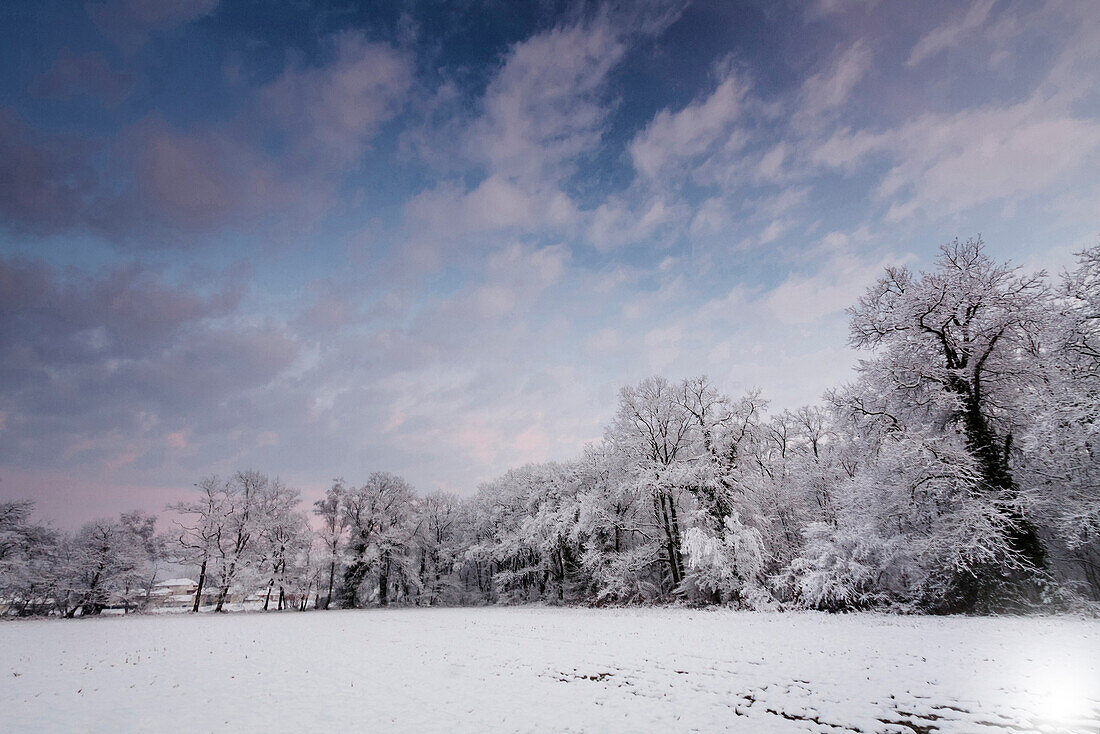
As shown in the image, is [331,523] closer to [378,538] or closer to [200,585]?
[378,538]

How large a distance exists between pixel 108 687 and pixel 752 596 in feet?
82.4

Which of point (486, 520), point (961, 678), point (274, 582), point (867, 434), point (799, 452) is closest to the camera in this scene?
point (961, 678)

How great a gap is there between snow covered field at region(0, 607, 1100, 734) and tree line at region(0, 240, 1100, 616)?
138 inches

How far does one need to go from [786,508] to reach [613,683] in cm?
2554

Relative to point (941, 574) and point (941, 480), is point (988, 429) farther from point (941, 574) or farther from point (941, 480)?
point (941, 574)

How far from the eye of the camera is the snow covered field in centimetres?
680

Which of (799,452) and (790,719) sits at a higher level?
(799,452)

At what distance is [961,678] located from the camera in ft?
26.7

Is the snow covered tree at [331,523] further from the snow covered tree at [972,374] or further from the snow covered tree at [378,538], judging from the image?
the snow covered tree at [972,374]

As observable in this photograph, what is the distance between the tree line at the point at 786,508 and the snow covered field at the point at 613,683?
3.51 metres

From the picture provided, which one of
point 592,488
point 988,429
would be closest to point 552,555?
point 592,488

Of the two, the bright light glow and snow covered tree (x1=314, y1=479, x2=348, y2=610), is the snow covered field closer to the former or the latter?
the bright light glow

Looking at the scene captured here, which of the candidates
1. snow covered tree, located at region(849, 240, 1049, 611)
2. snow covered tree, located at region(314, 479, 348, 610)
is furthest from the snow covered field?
snow covered tree, located at region(314, 479, 348, 610)

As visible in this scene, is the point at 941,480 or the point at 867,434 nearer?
the point at 941,480
